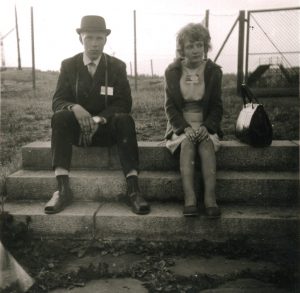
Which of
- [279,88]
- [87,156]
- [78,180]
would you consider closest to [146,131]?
[87,156]

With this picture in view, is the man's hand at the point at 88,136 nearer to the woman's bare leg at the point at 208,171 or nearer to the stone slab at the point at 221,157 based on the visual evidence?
the stone slab at the point at 221,157

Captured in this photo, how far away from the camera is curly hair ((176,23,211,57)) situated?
3701 millimetres

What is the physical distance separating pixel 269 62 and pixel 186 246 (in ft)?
19.0

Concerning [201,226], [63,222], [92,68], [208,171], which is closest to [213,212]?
[201,226]

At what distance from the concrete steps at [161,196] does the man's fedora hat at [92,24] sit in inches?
42.8

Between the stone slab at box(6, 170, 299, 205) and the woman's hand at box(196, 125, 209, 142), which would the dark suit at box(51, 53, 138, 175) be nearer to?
the stone slab at box(6, 170, 299, 205)

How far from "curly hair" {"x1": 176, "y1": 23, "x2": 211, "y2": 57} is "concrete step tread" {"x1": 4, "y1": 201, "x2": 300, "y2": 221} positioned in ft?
4.66

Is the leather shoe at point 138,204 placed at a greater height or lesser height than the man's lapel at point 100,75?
lesser

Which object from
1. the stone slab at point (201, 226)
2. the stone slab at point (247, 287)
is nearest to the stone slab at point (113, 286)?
the stone slab at point (247, 287)

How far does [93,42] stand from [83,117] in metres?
0.73

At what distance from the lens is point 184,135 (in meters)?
3.68

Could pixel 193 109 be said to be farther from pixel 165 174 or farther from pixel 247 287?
pixel 247 287

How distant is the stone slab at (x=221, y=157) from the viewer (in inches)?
158

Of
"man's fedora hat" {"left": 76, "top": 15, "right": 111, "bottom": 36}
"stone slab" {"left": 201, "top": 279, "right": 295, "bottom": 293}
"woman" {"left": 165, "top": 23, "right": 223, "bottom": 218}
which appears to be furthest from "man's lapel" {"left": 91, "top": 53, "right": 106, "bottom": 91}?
"stone slab" {"left": 201, "top": 279, "right": 295, "bottom": 293}
